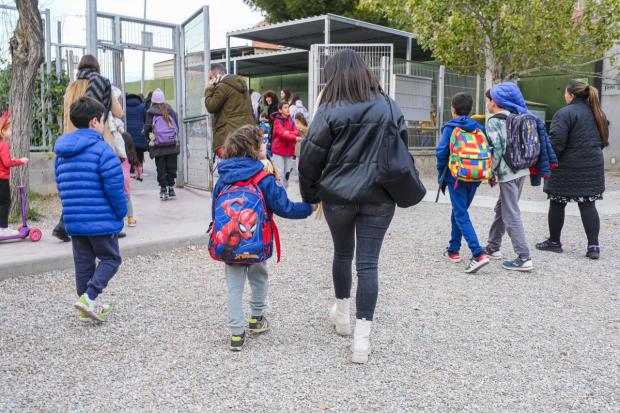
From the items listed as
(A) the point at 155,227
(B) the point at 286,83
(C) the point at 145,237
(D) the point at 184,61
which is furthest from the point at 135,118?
(B) the point at 286,83

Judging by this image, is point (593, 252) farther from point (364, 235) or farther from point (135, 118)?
point (135, 118)

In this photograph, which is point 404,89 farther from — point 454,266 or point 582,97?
point 454,266

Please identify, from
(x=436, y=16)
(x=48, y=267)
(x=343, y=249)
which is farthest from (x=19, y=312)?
(x=436, y=16)

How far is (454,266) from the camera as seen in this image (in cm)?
614

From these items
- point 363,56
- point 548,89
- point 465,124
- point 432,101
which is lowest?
point 465,124

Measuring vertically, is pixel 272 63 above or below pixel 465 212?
above

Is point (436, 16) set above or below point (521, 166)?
above

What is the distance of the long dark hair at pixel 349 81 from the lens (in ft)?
11.8

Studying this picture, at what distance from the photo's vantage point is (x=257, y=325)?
4.12 metres

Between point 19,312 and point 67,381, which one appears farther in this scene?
point 19,312

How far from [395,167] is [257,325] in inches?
56.5

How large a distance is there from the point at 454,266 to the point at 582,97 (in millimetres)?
2244

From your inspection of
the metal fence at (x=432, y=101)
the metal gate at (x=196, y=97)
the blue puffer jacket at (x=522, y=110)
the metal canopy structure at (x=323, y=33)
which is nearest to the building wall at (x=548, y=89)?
the metal canopy structure at (x=323, y=33)

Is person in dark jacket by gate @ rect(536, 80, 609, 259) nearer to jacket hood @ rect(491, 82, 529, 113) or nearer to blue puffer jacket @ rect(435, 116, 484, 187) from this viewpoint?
jacket hood @ rect(491, 82, 529, 113)
